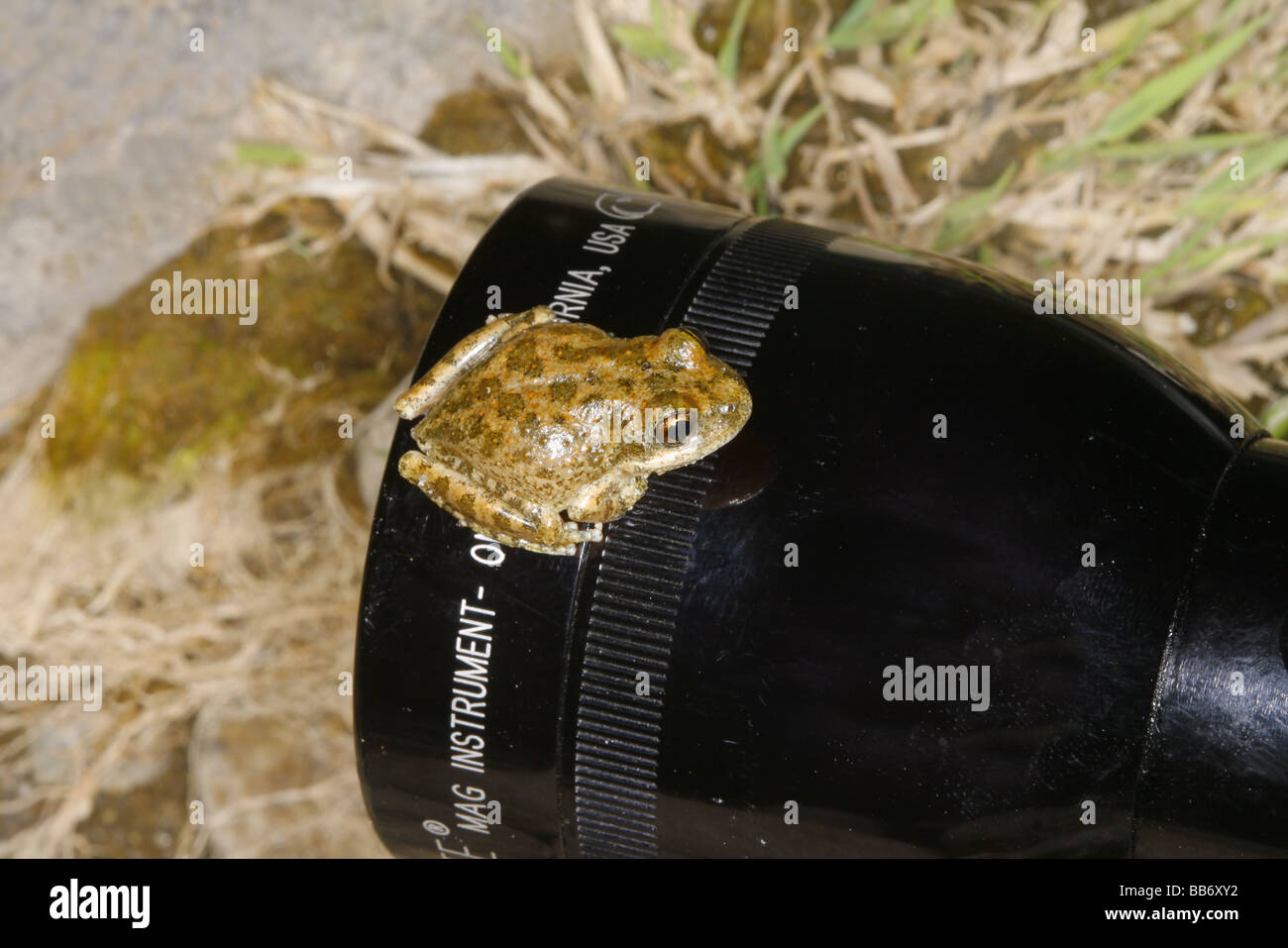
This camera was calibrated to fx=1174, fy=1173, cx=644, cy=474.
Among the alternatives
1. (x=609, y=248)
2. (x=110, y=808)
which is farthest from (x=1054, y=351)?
(x=110, y=808)

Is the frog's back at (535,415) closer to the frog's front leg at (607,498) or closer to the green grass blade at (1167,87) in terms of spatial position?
the frog's front leg at (607,498)

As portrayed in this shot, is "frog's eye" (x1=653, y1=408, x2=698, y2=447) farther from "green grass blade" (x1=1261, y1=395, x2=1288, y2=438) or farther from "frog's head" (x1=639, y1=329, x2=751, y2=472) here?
"green grass blade" (x1=1261, y1=395, x2=1288, y2=438)

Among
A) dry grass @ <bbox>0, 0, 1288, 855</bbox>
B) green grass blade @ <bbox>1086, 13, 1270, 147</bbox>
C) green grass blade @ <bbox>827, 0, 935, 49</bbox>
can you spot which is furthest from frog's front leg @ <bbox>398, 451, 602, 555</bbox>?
green grass blade @ <bbox>1086, 13, 1270, 147</bbox>

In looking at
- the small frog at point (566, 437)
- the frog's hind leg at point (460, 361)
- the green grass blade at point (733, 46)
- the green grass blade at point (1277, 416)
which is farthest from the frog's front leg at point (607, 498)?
the green grass blade at point (1277, 416)

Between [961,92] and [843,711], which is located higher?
[961,92]

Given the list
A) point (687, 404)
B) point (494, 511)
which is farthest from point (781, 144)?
point (494, 511)

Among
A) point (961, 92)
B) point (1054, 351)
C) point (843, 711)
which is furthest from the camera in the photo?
point (961, 92)
